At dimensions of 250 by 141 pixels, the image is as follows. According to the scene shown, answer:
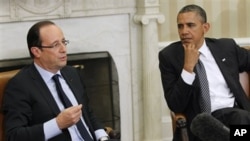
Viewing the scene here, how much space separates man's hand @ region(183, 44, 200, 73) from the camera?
10.5 feet

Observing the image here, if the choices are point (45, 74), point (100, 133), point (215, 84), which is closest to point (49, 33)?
point (45, 74)

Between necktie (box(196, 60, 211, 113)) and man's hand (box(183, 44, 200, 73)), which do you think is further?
necktie (box(196, 60, 211, 113))

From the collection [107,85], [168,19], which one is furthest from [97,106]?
[168,19]

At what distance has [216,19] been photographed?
4.77 meters

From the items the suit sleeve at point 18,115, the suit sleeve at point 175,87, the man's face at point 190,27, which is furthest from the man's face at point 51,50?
the man's face at point 190,27

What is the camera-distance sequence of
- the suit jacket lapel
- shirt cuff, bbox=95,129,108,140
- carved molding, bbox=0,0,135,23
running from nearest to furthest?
the suit jacket lapel < shirt cuff, bbox=95,129,108,140 < carved molding, bbox=0,0,135,23

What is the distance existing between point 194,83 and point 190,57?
6.1 inches

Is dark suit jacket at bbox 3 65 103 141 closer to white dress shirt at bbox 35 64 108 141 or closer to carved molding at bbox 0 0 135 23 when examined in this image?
white dress shirt at bbox 35 64 108 141

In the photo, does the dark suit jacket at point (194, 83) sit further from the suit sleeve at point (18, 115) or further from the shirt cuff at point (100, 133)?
the suit sleeve at point (18, 115)

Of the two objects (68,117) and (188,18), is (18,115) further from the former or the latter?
(188,18)

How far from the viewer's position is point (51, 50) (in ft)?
9.62

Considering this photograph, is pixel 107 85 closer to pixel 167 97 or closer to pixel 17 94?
pixel 167 97

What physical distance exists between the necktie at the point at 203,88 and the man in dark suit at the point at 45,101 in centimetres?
66

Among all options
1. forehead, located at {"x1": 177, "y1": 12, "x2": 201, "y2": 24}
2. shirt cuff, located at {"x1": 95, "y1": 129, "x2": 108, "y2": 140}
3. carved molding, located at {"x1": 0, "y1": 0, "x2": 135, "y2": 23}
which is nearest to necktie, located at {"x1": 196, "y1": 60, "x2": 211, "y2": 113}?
forehead, located at {"x1": 177, "y1": 12, "x2": 201, "y2": 24}
